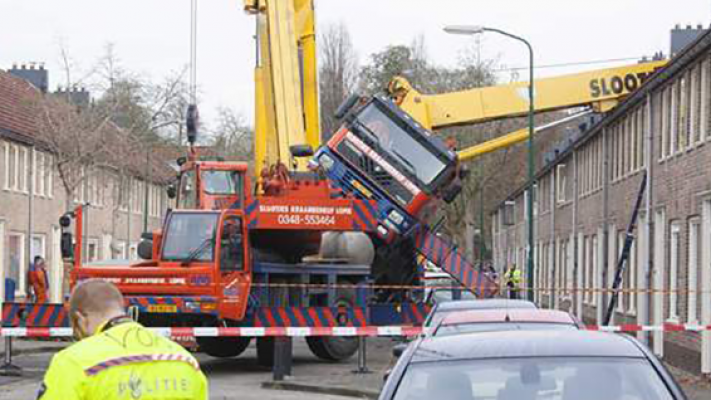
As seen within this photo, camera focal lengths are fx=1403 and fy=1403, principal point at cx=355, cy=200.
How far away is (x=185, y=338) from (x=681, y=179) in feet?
31.3

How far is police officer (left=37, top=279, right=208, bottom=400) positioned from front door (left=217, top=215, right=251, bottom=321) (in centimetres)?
1548

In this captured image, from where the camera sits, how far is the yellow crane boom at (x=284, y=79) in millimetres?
24344

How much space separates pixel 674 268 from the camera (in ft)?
84.1

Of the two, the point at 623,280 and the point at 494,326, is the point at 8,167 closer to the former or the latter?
the point at 623,280

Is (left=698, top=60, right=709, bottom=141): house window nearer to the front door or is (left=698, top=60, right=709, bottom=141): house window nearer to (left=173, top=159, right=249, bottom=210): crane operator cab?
(left=173, top=159, right=249, bottom=210): crane operator cab

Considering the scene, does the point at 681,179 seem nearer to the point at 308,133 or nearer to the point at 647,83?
the point at 647,83

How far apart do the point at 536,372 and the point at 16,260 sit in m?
36.3

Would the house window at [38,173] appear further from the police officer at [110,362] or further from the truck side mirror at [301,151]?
the police officer at [110,362]

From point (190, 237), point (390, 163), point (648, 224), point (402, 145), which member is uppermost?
point (402, 145)

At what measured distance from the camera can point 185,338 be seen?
20516 millimetres

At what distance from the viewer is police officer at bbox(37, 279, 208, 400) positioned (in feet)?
16.5

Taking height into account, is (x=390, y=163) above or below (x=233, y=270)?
above

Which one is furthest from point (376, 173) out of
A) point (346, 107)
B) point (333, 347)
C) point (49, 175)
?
point (49, 175)

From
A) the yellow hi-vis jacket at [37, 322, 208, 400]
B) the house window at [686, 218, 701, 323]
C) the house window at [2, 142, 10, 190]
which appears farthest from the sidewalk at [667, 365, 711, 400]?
the house window at [2, 142, 10, 190]
